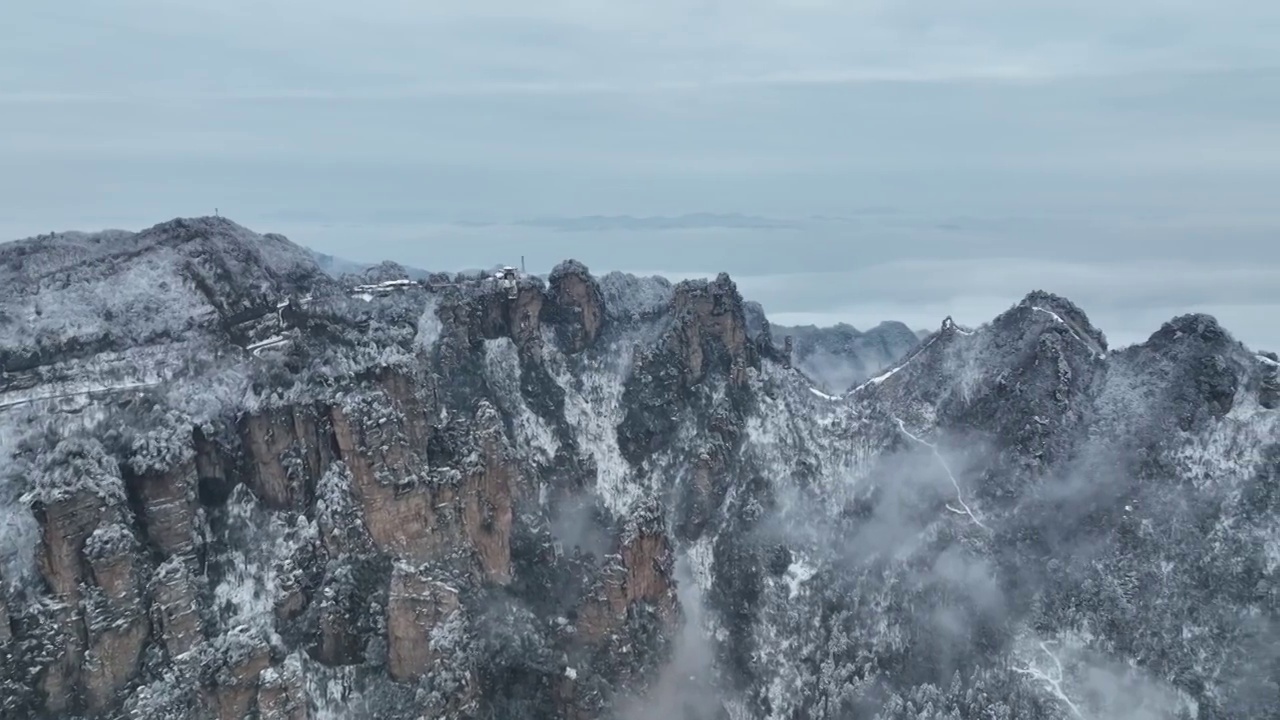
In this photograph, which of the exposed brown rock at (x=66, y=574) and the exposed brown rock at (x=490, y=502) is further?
the exposed brown rock at (x=490, y=502)

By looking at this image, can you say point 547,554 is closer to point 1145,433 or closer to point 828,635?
point 828,635

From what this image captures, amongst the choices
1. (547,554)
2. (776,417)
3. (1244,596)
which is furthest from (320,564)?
(1244,596)

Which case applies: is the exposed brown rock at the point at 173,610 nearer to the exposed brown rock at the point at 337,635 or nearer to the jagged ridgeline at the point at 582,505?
the jagged ridgeline at the point at 582,505

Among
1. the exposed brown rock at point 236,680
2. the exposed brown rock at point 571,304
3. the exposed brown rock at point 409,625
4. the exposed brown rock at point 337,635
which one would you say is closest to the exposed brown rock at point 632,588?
the exposed brown rock at point 409,625

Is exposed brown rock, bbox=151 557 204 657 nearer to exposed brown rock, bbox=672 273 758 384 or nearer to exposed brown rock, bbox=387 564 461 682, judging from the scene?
exposed brown rock, bbox=387 564 461 682

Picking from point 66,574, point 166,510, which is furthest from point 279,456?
point 66,574

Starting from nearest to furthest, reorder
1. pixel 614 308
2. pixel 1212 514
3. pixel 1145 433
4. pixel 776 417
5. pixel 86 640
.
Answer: pixel 86 640 → pixel 1212 514 → pixel 1145 433 → pixel 776 417 → pixel 614 308
